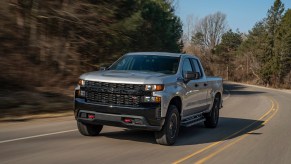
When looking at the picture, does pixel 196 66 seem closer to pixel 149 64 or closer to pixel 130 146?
pixel 149 64

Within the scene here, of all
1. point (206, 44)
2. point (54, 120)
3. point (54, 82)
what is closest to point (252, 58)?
point (206, 44)

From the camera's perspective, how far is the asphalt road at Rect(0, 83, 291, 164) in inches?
322

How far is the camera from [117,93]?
354 inches

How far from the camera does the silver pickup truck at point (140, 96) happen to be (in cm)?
891

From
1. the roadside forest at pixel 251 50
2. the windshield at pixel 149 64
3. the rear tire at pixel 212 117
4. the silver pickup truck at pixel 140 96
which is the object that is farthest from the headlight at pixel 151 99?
the roadside forest at pixel 251 50

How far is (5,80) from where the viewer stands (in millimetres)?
18469

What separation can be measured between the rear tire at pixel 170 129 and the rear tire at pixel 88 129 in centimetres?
162

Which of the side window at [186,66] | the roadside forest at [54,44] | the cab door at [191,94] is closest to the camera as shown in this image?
the cab door at [191,94]

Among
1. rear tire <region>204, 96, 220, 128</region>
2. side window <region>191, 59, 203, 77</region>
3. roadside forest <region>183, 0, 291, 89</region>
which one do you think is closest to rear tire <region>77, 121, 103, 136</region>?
side window <region>191, 59, 203, 77</region>

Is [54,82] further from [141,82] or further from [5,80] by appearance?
[141,82]

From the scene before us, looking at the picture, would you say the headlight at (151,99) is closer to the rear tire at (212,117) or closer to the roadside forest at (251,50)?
the rear tire at (212,117)

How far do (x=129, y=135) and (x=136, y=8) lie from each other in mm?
19916

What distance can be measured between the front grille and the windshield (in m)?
1.39

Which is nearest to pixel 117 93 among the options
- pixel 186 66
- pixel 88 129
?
pixel 88 129
